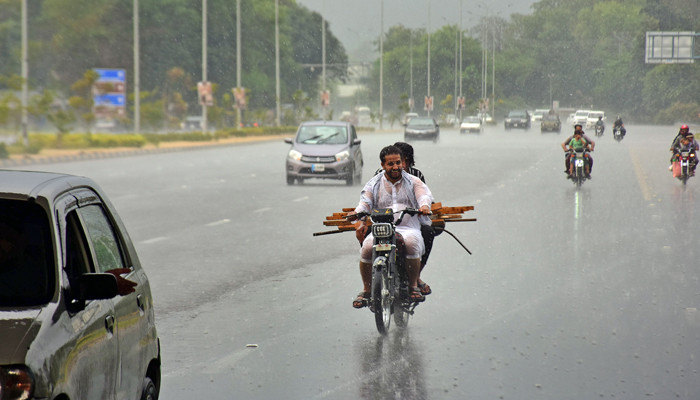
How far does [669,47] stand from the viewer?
83312 mm

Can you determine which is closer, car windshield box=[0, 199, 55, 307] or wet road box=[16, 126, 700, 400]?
car windshield box=[0, 199, 55, 307]

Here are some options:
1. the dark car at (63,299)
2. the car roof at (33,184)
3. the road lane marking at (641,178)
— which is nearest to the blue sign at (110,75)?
the road lane marking at (641,178)

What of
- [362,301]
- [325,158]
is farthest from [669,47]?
[362,301]

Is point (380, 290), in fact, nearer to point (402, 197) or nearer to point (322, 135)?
point (402, 197)

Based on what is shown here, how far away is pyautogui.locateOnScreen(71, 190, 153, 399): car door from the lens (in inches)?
188

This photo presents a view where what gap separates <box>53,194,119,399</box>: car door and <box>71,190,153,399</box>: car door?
99 mm

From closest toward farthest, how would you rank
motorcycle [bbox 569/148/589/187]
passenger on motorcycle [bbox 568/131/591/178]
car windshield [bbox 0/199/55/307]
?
car windshield [bbox 0/199/55/307] → motorcycle [bbox 569/148/589/187] → passenger on motorcycle [bbox 568/131/591/178]

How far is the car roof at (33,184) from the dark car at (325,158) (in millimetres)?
22448

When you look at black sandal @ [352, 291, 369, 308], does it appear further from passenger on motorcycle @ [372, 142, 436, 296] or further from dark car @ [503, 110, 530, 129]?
dark car @ [503, 110, 530, 129]

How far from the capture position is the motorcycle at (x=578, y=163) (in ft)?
84.4

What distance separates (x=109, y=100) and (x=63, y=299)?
50.7 m

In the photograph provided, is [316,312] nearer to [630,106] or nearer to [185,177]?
[185,177]

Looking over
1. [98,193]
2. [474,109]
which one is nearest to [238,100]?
[98,193]

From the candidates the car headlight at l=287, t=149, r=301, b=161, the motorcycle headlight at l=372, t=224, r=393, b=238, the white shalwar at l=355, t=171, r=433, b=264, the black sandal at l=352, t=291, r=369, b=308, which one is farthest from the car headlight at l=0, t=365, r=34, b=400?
the car headlight at l=287, t=149, r=301, b=161
